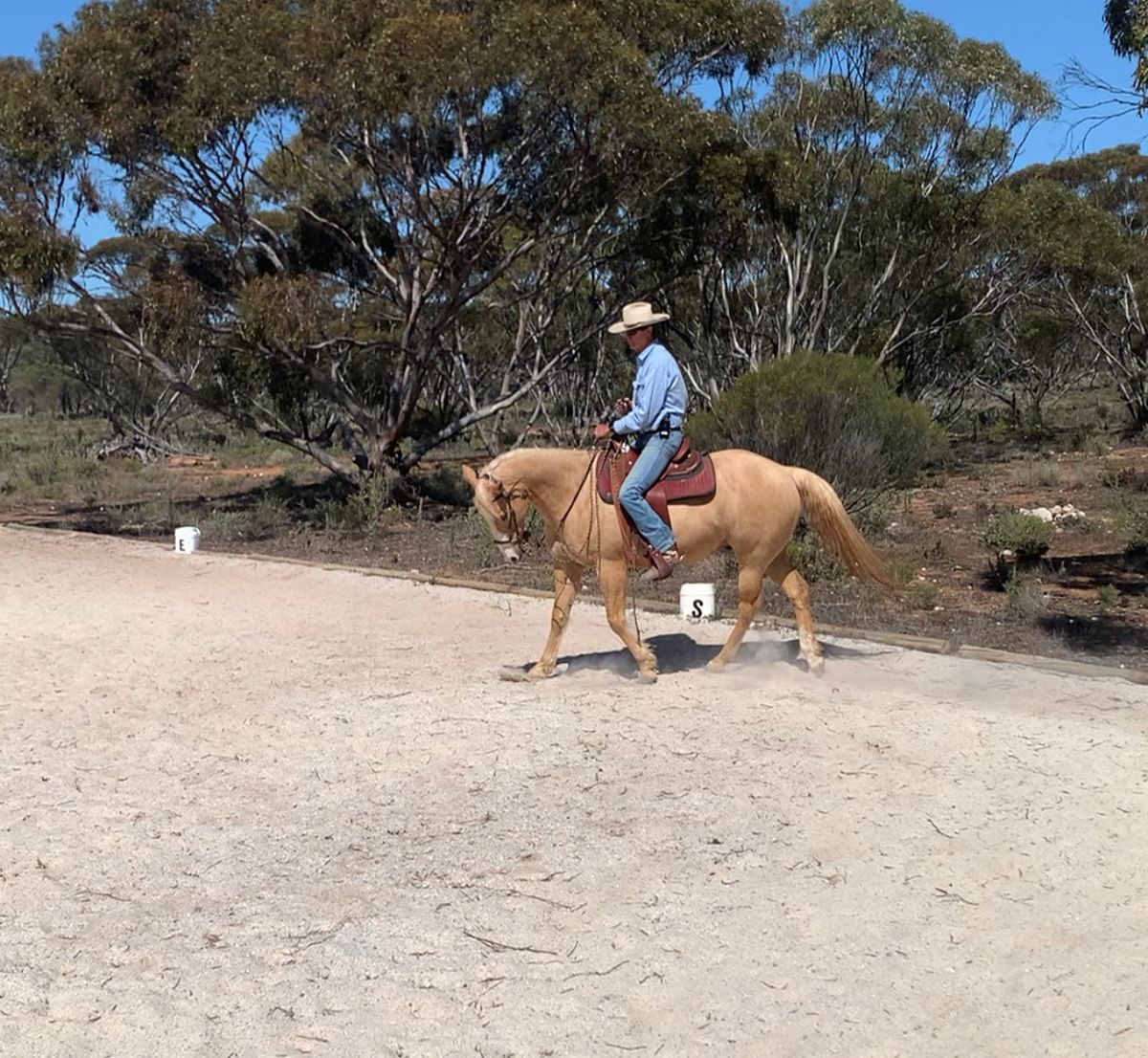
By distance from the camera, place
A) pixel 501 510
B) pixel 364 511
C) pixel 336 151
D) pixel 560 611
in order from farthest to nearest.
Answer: pixel 336 151
pixel 364 511
pixel 560 611
pixel 501 510

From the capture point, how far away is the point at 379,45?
1359 cm

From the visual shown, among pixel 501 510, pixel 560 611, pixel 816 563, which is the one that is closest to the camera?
pixel 501 510

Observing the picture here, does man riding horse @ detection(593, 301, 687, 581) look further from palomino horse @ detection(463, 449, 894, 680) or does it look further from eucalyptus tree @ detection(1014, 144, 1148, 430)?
eucalyptus tree @ detection(1014, 144, 1148, 430)

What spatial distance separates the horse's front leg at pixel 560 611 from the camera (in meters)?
7.02

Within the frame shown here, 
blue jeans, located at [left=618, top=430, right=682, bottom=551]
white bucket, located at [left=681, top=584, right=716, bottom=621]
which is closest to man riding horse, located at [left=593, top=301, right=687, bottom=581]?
blue jeans, located at [left=618, top=430, right=682, bottom=551]

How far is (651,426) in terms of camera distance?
665 cm

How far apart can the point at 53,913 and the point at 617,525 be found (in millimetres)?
3716

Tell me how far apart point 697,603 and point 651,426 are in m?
2.80

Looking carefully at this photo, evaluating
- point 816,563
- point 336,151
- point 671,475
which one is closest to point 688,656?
point 671,475

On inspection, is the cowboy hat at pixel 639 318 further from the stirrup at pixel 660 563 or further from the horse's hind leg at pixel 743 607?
the horse's hind leg at pixel 743 607

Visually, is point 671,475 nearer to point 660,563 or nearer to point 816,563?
point 660,563

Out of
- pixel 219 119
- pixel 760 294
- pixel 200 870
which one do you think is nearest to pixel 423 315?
pixel 219 119

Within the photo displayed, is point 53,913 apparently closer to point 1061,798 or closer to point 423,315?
point 1061,798

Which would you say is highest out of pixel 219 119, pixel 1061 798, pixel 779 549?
pixel 219 119
